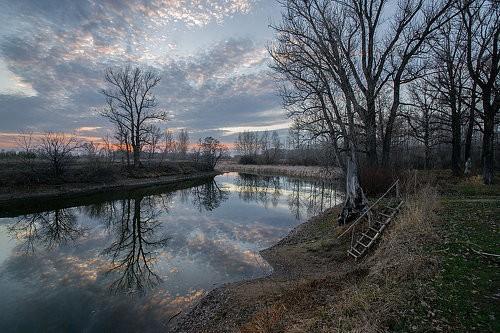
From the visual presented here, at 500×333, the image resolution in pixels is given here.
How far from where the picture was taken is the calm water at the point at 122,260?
8.82 meters

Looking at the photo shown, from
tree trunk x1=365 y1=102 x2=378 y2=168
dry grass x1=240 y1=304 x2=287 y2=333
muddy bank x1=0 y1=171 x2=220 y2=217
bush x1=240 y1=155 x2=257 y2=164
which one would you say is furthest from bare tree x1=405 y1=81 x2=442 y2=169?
bush x1=240 y1=155 x2=257 y2=164

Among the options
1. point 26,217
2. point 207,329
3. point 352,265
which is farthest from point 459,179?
point 26,217

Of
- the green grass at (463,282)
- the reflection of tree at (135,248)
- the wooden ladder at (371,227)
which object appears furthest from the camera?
the wooden ladder at (371,227)

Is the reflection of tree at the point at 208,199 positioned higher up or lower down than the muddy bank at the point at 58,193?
lower down

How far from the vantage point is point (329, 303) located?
6785 millimetres

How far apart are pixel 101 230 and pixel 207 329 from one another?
539 inches

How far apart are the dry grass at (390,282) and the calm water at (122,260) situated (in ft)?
16.0

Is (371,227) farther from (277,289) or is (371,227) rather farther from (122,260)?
(122,260)

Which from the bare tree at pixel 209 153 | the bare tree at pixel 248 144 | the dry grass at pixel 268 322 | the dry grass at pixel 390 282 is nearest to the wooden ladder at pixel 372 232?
the dry grass at pixel 390 282

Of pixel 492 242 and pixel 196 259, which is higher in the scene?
pixel 492 242

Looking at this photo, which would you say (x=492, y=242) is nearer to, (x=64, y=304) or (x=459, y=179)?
(x=64, y=304)

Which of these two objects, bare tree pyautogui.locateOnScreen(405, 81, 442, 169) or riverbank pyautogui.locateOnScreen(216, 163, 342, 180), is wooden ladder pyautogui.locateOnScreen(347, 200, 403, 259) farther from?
riverbank pyautogui.locateOnScreen(216, 163, 342, 180)

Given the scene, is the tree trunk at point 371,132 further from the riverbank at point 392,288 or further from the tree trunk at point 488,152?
the tree trunk at point 488,152

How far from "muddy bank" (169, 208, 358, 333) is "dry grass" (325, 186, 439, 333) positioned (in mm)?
866
